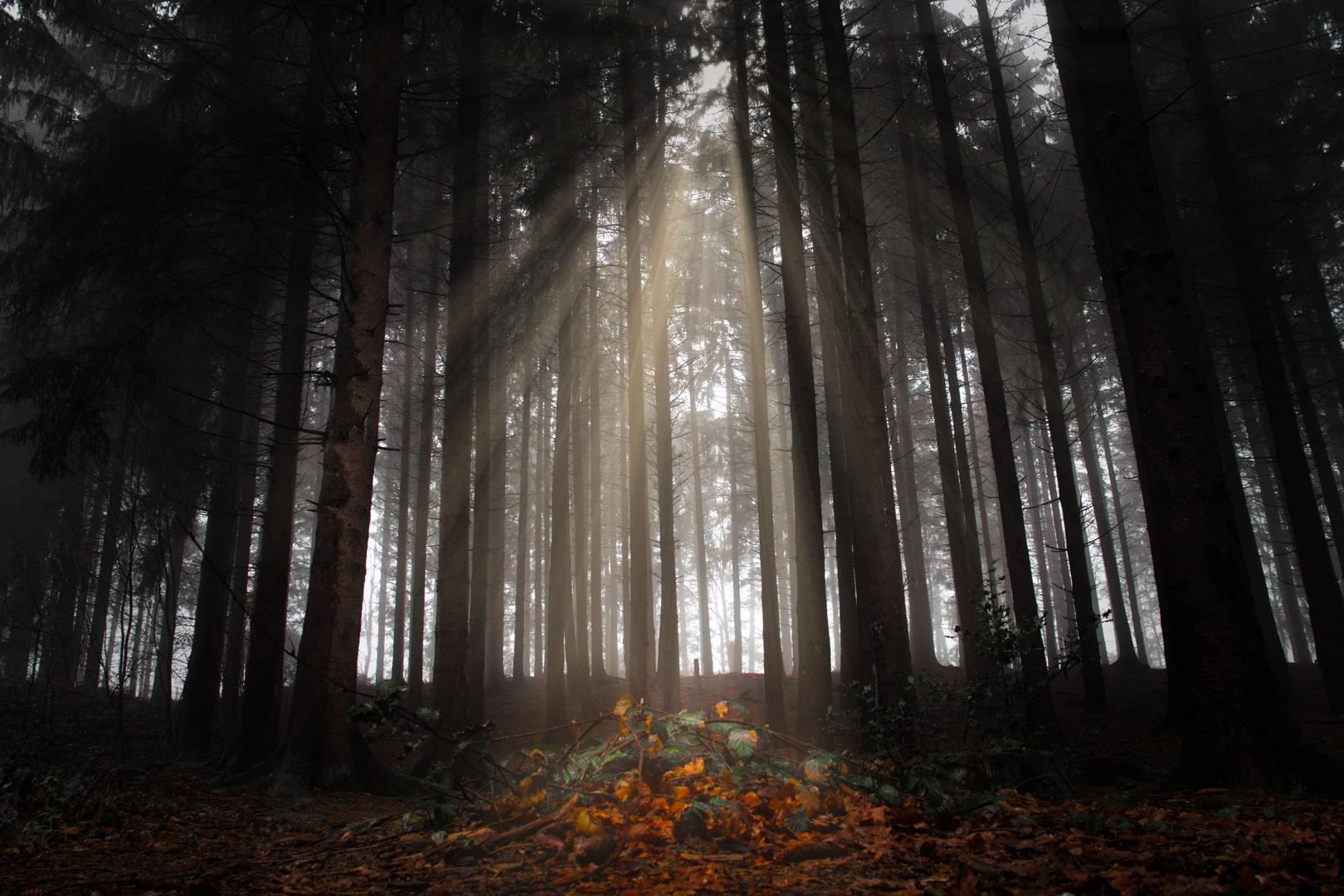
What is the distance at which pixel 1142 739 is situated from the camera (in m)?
8.09

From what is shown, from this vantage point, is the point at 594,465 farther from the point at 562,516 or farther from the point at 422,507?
the point at 422,507

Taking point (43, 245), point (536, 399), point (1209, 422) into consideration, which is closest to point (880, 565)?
point (1209, 422)

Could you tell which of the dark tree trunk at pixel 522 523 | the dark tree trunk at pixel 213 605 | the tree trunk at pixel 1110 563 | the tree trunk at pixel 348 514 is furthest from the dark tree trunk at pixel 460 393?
the tree trunk at pixel 1110 563

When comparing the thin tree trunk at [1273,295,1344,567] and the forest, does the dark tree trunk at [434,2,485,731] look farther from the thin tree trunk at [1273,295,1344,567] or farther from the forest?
the thin tree trunk at [1273,295,1344,567]

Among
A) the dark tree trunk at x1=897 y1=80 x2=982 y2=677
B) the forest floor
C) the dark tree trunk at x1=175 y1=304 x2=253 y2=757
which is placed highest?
the dark tree trunk at x1=897 y1=80 x2=982 y2=677

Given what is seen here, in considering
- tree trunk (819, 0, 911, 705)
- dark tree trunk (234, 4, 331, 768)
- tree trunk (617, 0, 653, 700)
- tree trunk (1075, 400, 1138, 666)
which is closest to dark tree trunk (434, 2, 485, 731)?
dark tree trunk (234, 4, 331, 768)

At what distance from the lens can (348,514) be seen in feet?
17.7

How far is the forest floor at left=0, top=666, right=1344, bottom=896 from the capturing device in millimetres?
2281

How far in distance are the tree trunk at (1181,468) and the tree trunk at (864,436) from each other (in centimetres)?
209

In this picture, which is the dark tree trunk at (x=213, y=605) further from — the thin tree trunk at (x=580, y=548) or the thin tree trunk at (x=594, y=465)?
the thin tree trunk at (x=594, y=465)

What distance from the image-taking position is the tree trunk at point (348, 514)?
17.0 ft

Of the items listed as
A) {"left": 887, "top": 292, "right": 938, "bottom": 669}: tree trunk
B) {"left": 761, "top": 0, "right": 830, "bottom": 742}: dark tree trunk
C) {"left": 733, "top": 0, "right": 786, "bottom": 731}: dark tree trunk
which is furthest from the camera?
{"left": 887, "top": 292, "right": 938, "bottom": 669}: tree trunk

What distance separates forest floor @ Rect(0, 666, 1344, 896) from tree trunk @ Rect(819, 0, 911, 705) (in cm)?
190

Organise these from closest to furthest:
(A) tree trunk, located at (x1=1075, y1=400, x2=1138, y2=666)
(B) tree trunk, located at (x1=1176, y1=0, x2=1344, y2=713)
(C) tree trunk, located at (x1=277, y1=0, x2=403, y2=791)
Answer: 1. (C) tree trunk, located at (x1=277, y1=0, x2=403, y2=791)
2. (B) tree trunk, located at (x1=1176, y1=0, x2=1344, y2=713)
3. (A) tree trunk, located at (x1=1075, y1=400, x2=1138, y2=666)
